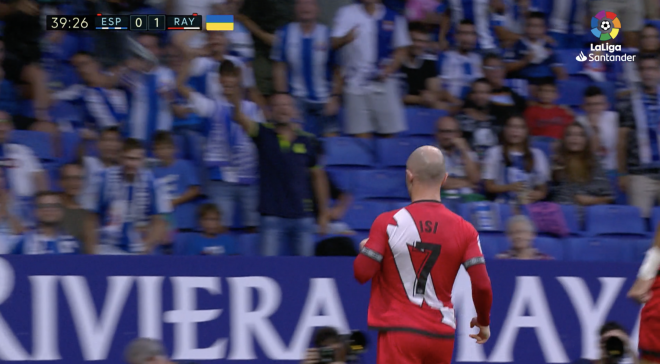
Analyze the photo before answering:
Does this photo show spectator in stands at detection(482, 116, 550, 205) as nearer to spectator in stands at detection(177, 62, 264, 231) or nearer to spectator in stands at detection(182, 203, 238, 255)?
spectator in stands at detection(177, 62, 264, 231)

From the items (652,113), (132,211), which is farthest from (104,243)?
(652,113)

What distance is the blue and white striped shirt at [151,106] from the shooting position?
865 centimetres

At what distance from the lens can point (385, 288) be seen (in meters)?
4.73

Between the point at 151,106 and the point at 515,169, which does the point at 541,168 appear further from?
the point at 151,106

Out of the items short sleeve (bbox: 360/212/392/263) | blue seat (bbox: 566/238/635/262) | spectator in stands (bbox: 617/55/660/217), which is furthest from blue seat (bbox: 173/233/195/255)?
spectator in stands (bbox: 617/55/660/217)

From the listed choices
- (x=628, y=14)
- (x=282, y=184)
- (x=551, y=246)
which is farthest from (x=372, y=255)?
(x=628, y=14)

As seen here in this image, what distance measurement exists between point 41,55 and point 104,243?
2.47 meters

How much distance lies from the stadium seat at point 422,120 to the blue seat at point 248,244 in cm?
235

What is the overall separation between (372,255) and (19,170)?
4425 millimetres

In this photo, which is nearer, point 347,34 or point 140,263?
point 140,263

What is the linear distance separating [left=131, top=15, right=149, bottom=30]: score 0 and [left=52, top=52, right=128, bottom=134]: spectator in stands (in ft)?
2.17

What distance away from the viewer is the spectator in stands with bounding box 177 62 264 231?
828 cm

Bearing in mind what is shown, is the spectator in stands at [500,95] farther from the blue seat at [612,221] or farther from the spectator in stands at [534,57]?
the blue seat at [612,221]

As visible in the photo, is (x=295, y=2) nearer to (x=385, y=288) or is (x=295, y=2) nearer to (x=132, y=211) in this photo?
(x=132, y=211)
